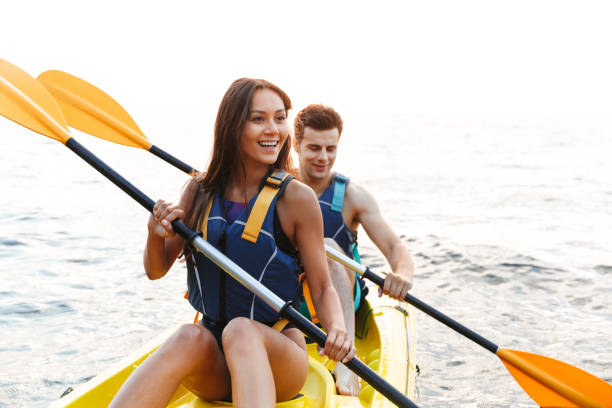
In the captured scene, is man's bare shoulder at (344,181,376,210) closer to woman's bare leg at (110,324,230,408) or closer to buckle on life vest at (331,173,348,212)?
buckle on life vest at (331,173,348,212)

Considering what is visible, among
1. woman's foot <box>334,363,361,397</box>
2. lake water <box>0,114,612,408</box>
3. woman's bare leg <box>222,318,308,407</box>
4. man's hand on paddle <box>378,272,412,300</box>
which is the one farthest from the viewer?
lake water <box>0,114,612,408</box>

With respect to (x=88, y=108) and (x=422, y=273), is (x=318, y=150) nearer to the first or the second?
(x=88, y=108)

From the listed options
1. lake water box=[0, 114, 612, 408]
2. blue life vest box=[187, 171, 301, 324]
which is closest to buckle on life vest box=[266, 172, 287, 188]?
blue life vest box=[187, 171, 301, 324]

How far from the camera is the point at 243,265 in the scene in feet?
6.86

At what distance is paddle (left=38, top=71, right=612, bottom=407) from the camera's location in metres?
2.46

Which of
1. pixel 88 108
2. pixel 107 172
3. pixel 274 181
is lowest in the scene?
pixel 107 172

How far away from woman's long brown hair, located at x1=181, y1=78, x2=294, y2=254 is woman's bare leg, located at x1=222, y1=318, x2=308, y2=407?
0.43 m

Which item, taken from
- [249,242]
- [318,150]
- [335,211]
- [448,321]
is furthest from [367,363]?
[249,242]

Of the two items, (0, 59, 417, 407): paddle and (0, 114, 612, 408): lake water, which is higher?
(0, 59, 417, 407): paddle

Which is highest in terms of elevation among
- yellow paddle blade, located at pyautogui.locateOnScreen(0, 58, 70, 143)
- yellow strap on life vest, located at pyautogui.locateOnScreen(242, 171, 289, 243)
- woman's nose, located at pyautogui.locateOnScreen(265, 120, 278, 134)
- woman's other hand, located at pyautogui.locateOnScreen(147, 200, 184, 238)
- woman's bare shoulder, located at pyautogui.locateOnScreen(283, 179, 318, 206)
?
woman's nose, located at pyautogui.locateOnScreen(265, 120, 278, 134)

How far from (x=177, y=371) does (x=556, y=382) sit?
1.66 metres

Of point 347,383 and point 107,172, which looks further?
point 347,383

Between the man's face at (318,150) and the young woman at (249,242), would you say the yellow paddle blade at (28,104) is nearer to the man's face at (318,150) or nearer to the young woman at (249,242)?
the young woman at (249,242)

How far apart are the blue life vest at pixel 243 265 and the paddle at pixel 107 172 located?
3.8 inches
